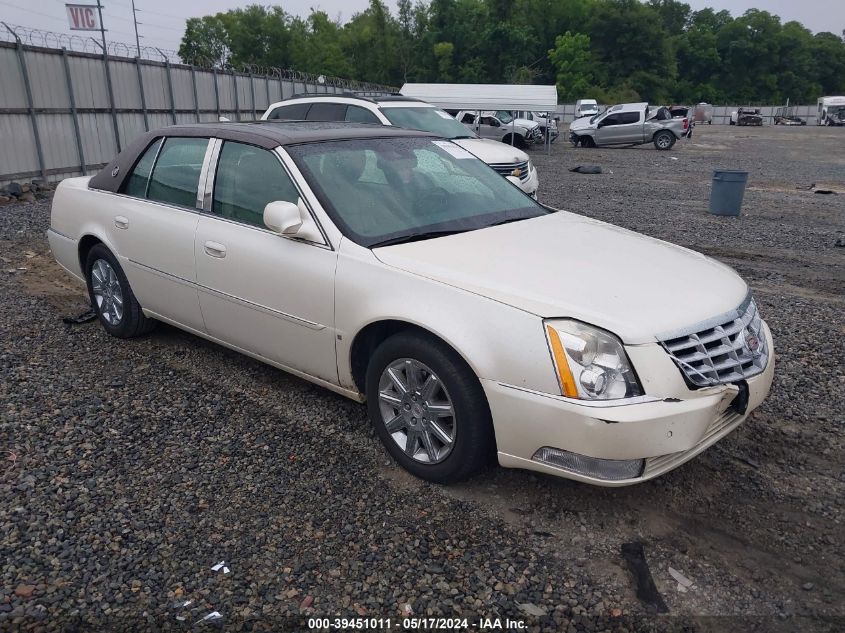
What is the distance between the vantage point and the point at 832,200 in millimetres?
13383

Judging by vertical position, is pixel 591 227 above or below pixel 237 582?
above

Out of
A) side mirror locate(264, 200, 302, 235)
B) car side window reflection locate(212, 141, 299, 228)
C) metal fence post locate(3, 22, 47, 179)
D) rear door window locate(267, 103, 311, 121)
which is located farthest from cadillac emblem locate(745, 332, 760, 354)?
metal fence post locate(3, 22, 47, 179)

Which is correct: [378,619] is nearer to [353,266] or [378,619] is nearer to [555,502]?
[555,502]

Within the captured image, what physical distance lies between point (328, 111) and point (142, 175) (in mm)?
6853

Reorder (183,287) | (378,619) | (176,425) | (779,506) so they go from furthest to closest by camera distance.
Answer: (183,287) → (176,425) → (779,506) → (378,619)

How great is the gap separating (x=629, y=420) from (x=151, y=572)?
2.02 m

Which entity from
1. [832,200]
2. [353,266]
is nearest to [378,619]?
[353,266]

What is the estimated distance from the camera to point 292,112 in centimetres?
1169

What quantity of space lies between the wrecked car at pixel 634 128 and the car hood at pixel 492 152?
62.7 feet

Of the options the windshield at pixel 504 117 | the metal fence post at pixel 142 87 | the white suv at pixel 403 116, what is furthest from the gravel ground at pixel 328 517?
the windshield at pixel 504 117

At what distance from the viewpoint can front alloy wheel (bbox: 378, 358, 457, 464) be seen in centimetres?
317

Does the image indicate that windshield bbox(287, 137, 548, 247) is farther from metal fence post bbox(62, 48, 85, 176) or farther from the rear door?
the rear door

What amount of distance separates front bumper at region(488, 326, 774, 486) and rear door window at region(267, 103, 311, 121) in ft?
31.5

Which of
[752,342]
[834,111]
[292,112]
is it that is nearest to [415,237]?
[752,342]
